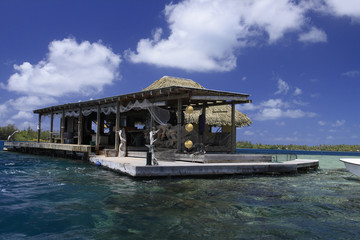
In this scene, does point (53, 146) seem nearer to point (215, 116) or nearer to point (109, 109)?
point (109, 109)

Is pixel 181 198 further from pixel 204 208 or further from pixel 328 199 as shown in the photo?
pixel 328 199

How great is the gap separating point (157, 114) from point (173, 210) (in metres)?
8.05

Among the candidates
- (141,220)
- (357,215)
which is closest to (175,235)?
(141,220)

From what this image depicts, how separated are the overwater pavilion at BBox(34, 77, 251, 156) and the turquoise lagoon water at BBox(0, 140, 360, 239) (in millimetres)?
4285

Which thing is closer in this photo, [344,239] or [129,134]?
[344,239]

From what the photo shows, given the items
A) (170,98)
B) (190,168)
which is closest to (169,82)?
(170,98)

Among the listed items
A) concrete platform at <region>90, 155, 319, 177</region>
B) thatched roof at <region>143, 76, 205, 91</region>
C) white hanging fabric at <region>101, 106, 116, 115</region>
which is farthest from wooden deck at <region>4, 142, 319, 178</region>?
thatched roof at <region>143, 76, 205, 91</region>

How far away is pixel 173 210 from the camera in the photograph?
5656 mm

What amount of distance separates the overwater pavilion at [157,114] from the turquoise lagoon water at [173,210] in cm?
428

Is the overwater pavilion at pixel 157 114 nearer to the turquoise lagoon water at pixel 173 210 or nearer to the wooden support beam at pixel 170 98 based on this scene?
the wooden support beam at pixel 170 98

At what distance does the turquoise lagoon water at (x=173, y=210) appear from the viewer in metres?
4.50

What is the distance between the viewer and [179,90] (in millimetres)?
11891

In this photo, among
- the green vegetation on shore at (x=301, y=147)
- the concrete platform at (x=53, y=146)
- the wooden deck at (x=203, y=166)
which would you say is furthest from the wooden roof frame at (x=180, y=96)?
the green vegetation on shore at (x=301, y=147)

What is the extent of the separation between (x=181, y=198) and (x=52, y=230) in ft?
9.78
